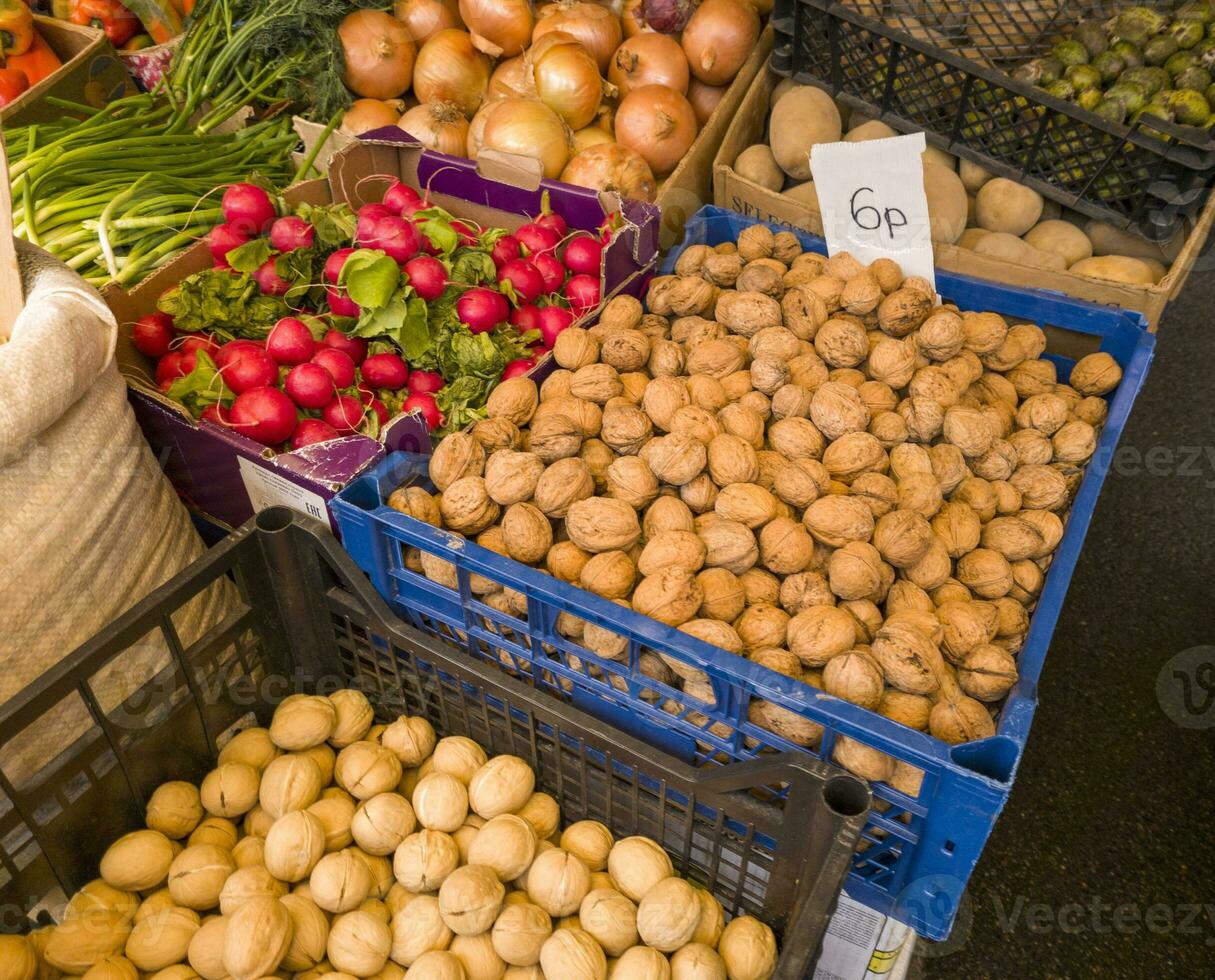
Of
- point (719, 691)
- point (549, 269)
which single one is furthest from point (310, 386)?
point (719, 691)

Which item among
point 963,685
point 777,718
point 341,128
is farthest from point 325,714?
point 341,128

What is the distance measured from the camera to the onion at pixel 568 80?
2.43 meters

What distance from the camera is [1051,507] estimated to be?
4.92ft

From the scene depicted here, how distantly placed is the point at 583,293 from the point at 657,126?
2.40ft

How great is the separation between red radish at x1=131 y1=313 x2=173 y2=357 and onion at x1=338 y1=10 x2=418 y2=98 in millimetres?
1262

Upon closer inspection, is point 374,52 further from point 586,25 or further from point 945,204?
point 945,204

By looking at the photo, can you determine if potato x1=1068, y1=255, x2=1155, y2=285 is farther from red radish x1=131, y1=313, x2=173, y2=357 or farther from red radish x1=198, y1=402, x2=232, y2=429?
red radish x1=131, y1=313, x2=173, y2=357

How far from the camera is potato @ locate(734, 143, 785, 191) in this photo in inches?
94.6

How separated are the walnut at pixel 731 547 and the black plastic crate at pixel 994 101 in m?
1.44

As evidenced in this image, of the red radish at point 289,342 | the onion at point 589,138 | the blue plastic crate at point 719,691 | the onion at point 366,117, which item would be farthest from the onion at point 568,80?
the blue plastic crate at point 719,691

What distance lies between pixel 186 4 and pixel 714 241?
2.00 m

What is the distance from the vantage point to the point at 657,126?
2.41m

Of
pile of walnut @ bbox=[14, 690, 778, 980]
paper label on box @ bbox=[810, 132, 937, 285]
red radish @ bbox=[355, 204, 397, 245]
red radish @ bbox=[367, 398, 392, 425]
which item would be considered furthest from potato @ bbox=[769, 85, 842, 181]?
pile of walnut @ bbox=[14, 690, 778, 980]

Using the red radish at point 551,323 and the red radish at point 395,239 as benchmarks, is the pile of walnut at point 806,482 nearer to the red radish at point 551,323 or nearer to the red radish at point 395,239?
the red radish at point 551,323
